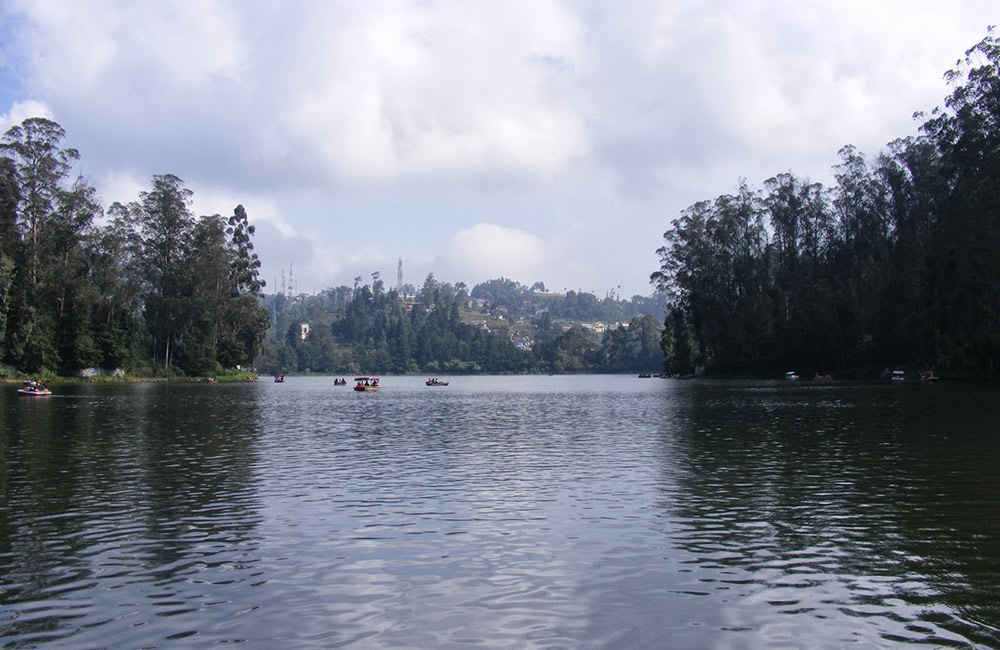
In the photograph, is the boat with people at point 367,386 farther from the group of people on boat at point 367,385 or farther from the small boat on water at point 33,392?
the small boat on water at point 33,392

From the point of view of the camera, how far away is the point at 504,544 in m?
15.6

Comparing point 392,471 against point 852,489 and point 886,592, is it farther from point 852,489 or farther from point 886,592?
point 886,592

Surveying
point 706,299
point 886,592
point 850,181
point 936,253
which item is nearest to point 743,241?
point 706,299

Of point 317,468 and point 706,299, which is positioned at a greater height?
point 706,299

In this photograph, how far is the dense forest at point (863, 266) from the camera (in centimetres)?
8388

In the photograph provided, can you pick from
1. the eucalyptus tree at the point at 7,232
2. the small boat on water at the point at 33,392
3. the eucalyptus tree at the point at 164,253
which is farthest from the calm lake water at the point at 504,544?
the eucalyptus tree at the point at 164,253

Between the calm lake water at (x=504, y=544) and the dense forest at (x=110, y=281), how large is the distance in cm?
8832

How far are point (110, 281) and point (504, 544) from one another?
121m

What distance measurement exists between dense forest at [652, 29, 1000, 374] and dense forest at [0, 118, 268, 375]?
82475 mm

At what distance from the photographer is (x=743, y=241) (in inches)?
5610

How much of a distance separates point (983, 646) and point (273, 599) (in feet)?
32.0

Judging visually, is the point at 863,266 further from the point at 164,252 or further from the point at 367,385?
the point at 164,252

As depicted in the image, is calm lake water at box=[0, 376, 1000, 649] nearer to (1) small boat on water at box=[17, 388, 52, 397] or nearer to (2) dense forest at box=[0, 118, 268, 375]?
(1) small boat on water at box=[17, 388, 52, 397]

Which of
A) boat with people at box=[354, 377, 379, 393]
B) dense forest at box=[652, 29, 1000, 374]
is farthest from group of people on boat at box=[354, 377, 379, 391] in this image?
dense forest at box=[652, 29, 1000, 374]
